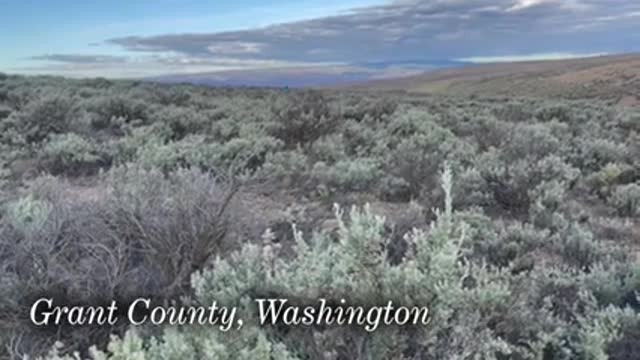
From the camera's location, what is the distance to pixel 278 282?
372cm

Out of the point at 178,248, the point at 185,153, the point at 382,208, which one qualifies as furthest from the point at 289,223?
the point at 185,153

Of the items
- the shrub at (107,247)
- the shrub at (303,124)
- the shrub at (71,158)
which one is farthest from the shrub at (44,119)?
the shrub at (107,247)

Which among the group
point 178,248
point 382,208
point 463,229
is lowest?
point 382,208

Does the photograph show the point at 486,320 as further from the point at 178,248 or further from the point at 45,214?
the point at 45,214

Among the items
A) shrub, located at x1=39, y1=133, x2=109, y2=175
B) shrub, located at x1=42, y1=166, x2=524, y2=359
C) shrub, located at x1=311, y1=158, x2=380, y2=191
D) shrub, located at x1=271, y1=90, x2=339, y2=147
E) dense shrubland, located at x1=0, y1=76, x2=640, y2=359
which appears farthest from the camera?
shrub, located at x1=271, y1=90, x2=339, y2=147

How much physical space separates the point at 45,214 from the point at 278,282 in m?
2.47

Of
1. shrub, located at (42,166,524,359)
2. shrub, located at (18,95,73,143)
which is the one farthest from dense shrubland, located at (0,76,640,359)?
shrub, located at (18,95,73,143)

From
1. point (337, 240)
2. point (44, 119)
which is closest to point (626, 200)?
point (337, 240)

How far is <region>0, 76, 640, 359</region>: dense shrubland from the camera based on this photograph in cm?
339

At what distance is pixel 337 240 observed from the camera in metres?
6.20

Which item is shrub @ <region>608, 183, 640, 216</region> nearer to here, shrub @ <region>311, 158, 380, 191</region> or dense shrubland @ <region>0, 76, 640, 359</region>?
dense shrubland @ <region>0, 76, 640, 359</region>

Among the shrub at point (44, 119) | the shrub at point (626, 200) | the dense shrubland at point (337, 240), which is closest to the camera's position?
the dense shrubland at point (337, 240)

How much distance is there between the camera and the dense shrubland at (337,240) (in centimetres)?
339

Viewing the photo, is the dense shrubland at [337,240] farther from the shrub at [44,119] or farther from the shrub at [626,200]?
the shrub at [44,119]
